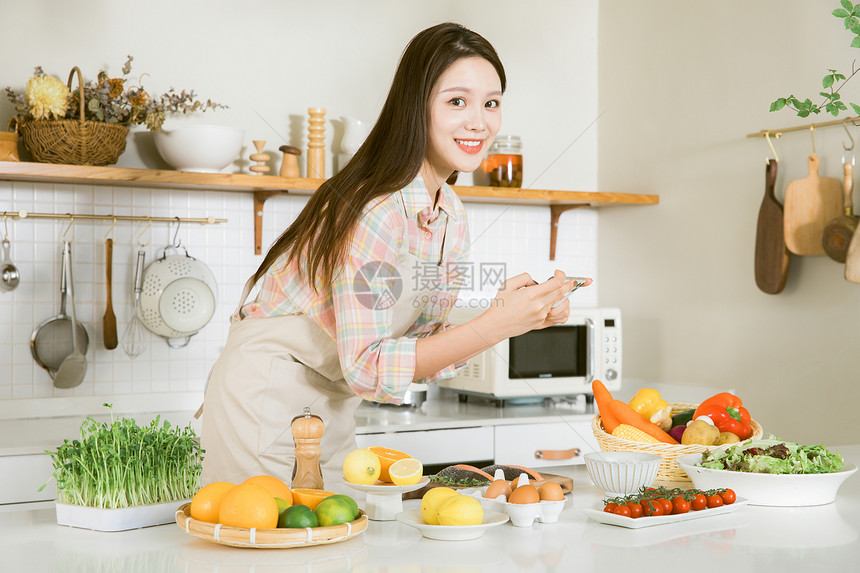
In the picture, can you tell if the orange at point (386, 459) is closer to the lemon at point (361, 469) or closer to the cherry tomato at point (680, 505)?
the lemon at point (361, 469)

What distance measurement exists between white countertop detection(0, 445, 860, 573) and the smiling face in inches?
23.2

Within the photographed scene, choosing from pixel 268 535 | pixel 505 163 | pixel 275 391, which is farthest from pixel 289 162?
pixel 268 535

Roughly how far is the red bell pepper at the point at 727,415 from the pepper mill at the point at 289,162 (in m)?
1.58

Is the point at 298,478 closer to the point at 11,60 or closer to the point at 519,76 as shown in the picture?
the point at 11,60

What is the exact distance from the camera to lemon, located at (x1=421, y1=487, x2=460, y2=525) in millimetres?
1075

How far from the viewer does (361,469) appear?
3.80 feet

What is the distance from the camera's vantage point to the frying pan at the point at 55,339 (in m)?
2.50

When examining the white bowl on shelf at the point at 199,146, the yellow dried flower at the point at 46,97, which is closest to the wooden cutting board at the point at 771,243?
the white bowl on shelf at the point at 199,146

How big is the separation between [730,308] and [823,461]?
1.47 meters

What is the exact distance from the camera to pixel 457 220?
5.14 ft

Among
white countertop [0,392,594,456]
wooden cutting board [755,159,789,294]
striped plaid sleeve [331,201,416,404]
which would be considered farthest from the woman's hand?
wooden cutting board [755,159,789,294]

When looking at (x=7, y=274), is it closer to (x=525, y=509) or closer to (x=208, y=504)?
(x=208, y=504)

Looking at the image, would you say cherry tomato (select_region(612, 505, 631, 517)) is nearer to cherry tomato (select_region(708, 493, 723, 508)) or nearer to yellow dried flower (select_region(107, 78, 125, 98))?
cherry tomato (select_region(708, 493, 723, 508))

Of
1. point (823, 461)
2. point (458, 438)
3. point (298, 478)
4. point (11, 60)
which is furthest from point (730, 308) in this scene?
point (11, 60)
